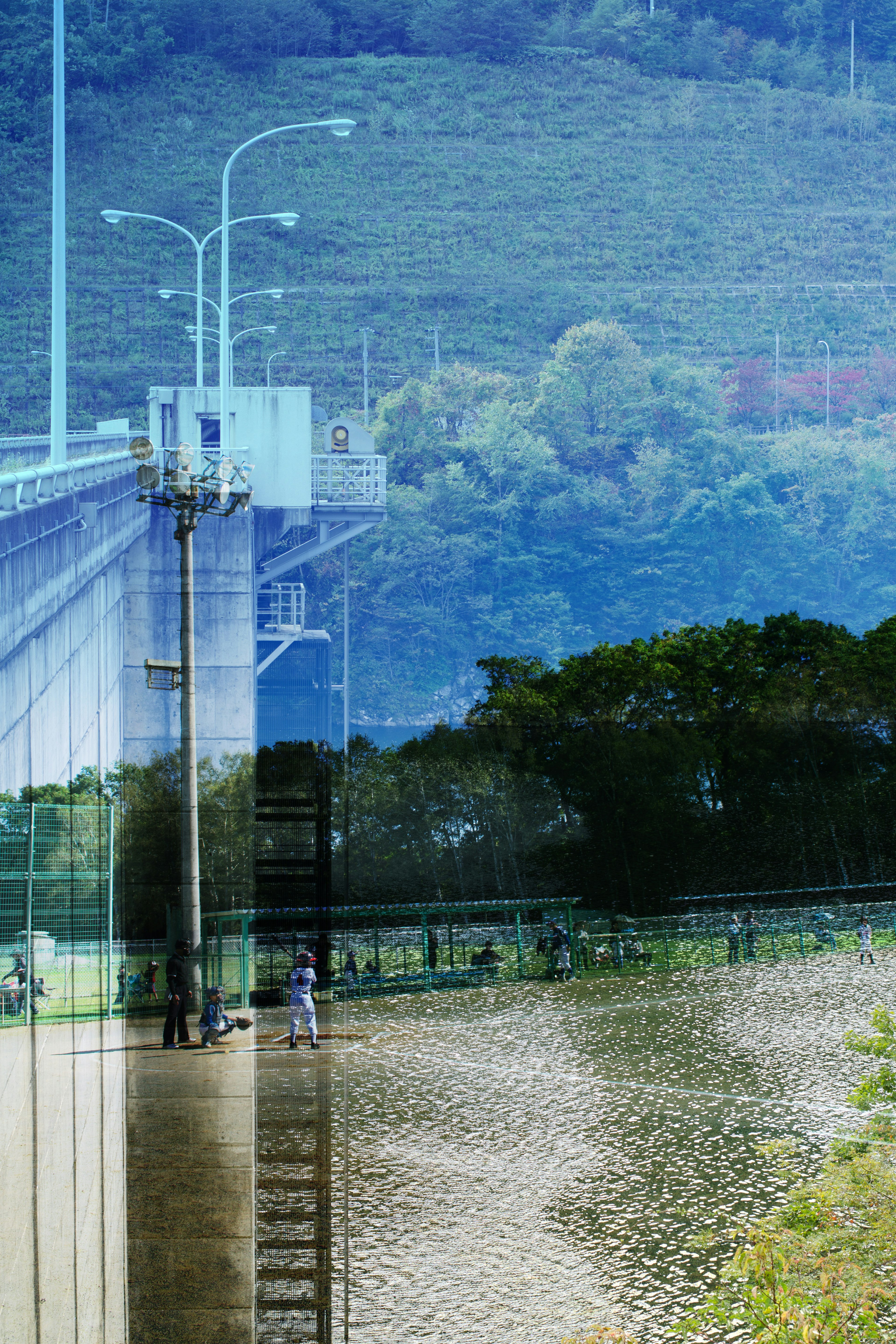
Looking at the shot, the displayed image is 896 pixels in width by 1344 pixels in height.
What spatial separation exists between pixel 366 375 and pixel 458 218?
81.8 ft

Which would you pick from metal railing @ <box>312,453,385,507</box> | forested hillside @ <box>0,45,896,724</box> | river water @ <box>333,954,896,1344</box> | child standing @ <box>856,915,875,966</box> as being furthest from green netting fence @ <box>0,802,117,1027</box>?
forested hillside @ <box>0,45,896,724</box>

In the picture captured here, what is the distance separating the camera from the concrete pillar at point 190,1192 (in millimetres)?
7910

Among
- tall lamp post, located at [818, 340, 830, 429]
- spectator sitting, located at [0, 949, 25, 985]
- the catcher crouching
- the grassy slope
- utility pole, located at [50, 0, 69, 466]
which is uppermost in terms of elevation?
the grassy slope

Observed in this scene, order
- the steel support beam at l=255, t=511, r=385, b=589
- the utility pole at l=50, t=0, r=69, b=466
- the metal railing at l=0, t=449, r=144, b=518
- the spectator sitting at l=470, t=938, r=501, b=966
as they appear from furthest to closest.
Answer: the steel support beam at l=255, t=511, r=385, b=589 → the spectator sitting at l=470, t=938, r=501, b=966 → the utility pole at l=50, t=0, r=69, b=466 → the metal railing at l=0, t=449, r=144, b=518

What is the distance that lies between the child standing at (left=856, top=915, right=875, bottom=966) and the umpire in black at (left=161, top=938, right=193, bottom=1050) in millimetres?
14725

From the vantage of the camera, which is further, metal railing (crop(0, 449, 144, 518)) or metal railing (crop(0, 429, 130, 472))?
metal railing (crop(0, 429, 130, 472))

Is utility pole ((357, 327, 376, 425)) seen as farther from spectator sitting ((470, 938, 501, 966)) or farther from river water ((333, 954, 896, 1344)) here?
river water ((333, 954, 896, 1344))

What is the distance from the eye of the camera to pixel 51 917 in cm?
597

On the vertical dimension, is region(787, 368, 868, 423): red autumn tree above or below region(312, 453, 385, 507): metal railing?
above

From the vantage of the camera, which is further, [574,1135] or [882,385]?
[882,385]

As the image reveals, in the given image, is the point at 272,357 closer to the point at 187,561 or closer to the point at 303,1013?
the point at 303,1013

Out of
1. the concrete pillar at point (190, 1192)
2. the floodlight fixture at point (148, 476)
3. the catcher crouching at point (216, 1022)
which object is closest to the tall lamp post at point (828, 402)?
the catcher crouching at point (216, 1022)

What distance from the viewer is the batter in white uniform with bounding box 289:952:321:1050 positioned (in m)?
14.2

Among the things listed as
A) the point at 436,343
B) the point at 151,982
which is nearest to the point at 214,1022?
the point at 151,982
